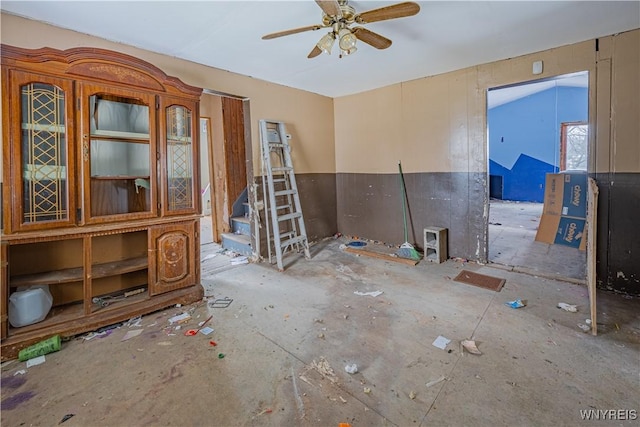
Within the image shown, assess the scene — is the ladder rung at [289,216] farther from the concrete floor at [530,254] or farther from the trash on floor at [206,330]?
the concrete floor at [530,254]

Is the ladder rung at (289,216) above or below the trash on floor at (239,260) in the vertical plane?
above

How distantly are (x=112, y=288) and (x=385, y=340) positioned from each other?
2.55 m

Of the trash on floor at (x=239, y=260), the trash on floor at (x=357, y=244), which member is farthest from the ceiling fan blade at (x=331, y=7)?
the trash on floor at (x=357, y=244)

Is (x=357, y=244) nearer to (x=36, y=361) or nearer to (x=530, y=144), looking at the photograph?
(x=36, y=361)

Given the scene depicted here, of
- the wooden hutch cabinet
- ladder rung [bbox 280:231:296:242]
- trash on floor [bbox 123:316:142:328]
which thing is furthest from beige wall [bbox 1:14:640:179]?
trash on floor [bbox 123:316:142:328]

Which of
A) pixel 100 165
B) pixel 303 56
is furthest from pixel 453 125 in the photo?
pixel 100 165

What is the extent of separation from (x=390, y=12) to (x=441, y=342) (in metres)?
2.33

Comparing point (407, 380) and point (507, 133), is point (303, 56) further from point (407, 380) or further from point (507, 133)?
point (507, 133)

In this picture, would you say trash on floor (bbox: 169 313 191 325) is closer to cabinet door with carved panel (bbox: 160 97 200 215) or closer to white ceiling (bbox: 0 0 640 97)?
cabinet door with carved panel (bbox: 160 97 200 215)

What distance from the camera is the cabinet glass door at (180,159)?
270 cm

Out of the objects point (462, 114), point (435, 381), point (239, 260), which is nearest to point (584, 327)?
point (435, 381)

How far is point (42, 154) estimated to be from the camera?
2137mm

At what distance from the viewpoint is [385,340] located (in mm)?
2205

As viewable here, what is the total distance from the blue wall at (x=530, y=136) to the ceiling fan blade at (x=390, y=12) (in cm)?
905
